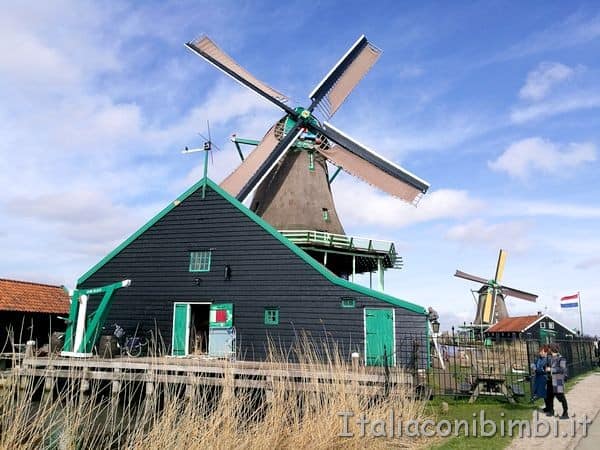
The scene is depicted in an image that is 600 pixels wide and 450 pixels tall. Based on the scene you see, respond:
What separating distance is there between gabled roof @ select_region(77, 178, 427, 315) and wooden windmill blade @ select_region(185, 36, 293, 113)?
8299 mm

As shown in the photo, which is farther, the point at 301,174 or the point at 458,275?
the point at 458,275

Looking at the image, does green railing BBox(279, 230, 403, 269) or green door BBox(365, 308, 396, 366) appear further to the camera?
green railing BBox(279, 230, 403, 269)

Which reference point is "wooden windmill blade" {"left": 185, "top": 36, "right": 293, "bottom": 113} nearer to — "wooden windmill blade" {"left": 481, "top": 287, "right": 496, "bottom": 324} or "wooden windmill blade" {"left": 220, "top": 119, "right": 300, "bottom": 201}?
"wooden windmill blade" {"left": 220, "top": 119, "right": 300, "bottom": 201}

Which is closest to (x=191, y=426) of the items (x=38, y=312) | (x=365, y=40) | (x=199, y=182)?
(x=199, y=182)

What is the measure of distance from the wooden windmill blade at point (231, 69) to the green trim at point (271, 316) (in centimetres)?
1179

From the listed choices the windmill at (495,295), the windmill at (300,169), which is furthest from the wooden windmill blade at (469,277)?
the windmill at (300,169)

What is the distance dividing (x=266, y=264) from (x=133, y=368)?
19.3ft

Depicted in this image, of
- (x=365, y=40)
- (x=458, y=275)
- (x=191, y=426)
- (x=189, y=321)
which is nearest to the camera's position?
(x=191, y=426)

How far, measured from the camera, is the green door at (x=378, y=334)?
17125 millimetres

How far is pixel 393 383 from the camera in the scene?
36.3 feet

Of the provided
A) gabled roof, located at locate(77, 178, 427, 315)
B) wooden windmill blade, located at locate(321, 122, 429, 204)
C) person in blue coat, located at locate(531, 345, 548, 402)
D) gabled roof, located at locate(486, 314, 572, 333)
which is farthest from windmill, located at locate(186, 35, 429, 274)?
gabled roof, located at locate(486, 314, 572, 333)

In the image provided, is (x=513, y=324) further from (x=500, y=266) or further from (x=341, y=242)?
(x=341, y=242)

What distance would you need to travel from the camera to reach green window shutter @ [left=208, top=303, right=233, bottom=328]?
18516 mm

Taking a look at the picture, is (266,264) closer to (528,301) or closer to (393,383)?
(393,383)
